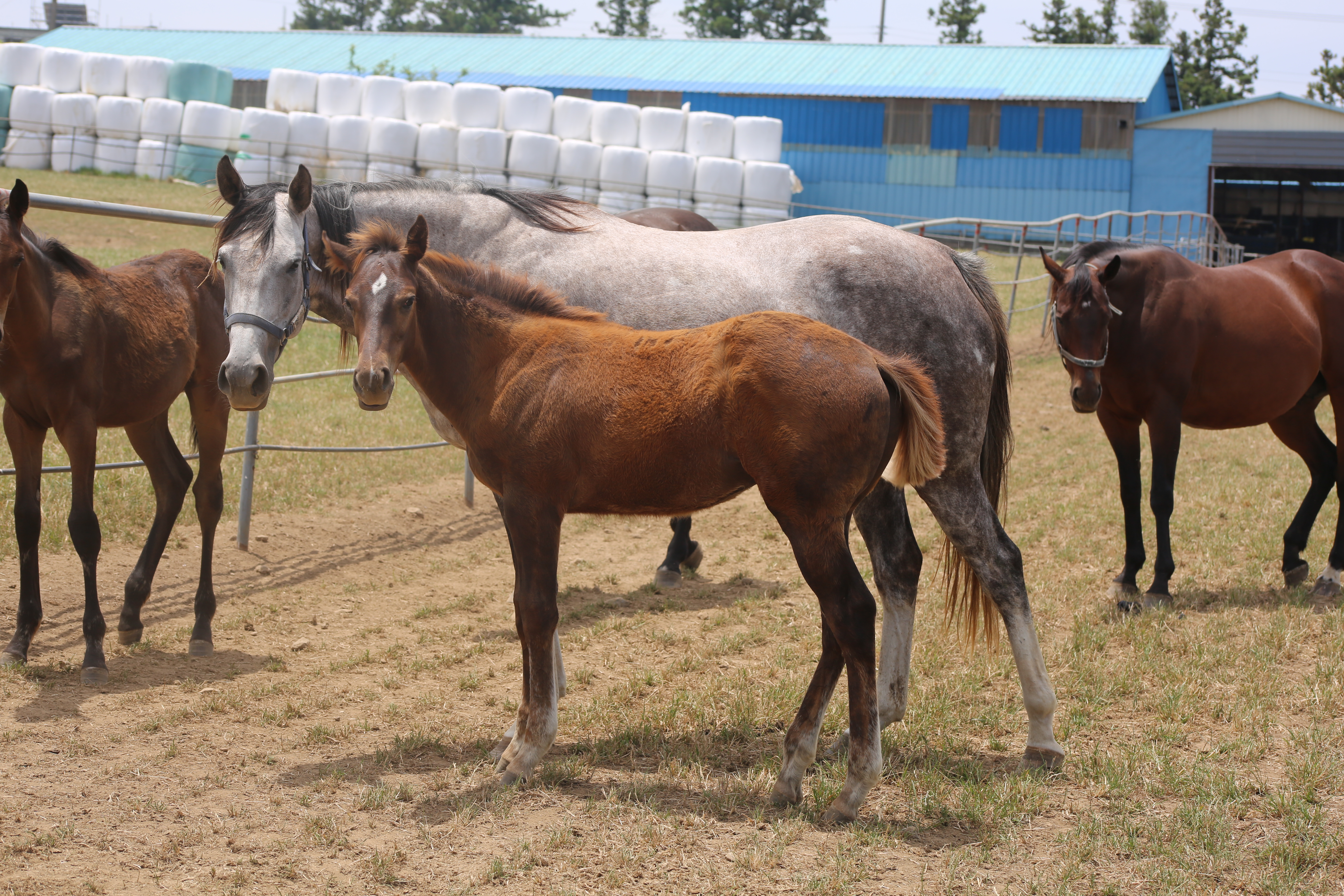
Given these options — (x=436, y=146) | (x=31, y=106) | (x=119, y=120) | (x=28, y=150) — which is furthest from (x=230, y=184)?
(x=31, y=106)

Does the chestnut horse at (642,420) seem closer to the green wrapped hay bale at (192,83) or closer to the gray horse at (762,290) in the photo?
the gray horse at (762,290)

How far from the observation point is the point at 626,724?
Result: 4340mm

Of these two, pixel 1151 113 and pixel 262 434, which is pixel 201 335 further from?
pixel 1151 113

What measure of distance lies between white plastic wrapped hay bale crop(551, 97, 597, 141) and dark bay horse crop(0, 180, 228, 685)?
22225 mm

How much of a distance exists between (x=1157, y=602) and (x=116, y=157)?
26.6 metres

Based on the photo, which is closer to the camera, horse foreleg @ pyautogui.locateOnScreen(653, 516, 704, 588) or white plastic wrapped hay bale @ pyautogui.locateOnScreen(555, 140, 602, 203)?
horse foreleg @ pyautogui.locateOnScreen(653, 516, 704, 588)

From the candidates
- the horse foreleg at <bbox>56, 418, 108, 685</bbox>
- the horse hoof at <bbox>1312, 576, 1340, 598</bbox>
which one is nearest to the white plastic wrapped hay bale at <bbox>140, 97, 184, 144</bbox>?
the horse foreleg at <bbox>56, 418, 108, 685</bbox>

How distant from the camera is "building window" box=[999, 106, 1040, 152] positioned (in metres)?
31.5

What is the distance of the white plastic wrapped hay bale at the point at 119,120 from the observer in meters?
26.0

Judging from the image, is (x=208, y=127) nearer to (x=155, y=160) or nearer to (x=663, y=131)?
(x=155, y=160)

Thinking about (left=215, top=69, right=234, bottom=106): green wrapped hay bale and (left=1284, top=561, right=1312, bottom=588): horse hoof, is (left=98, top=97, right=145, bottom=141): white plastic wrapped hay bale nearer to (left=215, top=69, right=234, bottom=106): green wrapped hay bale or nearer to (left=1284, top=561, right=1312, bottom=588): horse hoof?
(left=215, top=69, right=234, bottom=106): green wrapped hay bale

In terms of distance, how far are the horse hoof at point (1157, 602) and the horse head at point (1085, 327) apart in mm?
1086

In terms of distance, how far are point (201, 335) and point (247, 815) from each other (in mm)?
2870

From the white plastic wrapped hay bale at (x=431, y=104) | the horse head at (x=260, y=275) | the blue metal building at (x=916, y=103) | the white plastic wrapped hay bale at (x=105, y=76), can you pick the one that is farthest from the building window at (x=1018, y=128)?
the horse head at (x=260, y=275)
